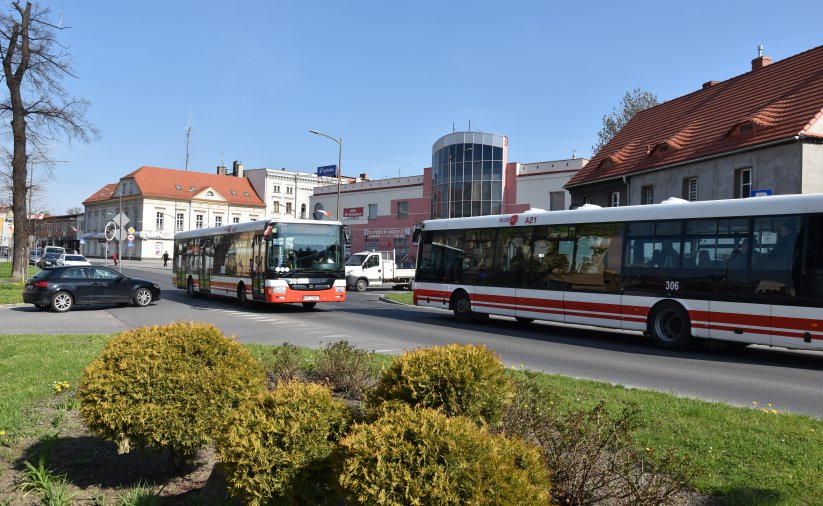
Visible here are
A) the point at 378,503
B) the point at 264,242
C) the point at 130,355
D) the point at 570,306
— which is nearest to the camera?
the point at 378,503

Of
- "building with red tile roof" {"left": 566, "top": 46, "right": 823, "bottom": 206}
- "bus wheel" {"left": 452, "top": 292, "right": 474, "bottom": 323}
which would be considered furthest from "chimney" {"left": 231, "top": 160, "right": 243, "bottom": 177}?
"bus wheel" {"left": 452, "top": 292, "right": 474, "bottom": 323}

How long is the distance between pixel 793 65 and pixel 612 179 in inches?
349

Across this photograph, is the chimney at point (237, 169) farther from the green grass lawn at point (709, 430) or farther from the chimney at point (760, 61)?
the green grass lawn at point (709, 430)

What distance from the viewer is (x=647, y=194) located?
30.3 meters

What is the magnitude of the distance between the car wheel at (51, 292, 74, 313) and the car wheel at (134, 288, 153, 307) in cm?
213

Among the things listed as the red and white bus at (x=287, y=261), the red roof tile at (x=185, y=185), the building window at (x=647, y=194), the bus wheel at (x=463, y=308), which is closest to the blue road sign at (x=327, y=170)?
the red roof tile at (x=185, y=185)

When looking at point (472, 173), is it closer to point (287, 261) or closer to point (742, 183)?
point (742, 183)

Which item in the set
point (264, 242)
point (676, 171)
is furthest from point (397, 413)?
point (676, 171)

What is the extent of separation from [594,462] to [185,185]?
327 ft

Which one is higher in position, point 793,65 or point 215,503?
point 793,65

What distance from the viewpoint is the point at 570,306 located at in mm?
15508

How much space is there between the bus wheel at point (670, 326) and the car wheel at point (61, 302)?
58.1 ft

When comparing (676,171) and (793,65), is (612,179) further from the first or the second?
(793,65)

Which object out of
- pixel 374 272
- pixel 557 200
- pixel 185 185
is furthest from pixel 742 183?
pixel 185 185
